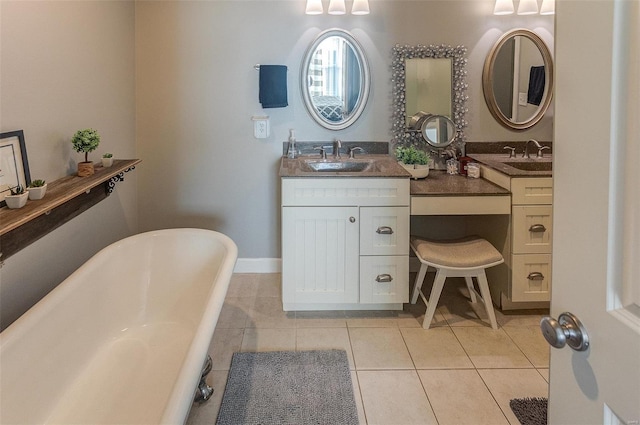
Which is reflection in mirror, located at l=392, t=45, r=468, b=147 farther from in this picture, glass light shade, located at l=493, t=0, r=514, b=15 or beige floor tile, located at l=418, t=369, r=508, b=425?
beige floor tile, located at l=418, t=369, r=508, b=425

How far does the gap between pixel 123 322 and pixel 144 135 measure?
166cm

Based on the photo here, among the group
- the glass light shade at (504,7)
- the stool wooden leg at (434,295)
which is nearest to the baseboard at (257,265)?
the stool wooden leg at (434,295)

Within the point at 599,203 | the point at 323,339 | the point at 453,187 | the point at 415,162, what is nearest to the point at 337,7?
the point at 415,162

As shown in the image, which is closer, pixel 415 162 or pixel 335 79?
pixel 415 162

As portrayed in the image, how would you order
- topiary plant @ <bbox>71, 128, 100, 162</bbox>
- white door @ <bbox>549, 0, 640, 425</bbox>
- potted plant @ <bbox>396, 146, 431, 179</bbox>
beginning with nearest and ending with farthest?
1. white door @ <bbox>549, 0, 640, 425</bbox>
2. topiary plant @ <bbox>71, 128, 100, 162</bbox>
3. potted plant @ <bbox>396, 146, 431, 179</bbox>

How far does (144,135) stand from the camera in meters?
3.49

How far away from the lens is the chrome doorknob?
713 mm

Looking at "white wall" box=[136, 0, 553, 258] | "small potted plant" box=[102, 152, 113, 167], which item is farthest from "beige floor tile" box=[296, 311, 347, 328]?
"small potted plant" box=[102, 152, 113, 167]

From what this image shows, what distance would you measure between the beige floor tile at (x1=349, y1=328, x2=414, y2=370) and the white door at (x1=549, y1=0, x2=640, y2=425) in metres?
1.67

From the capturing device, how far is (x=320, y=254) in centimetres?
285

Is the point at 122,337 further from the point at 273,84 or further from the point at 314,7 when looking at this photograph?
the point at 314,7

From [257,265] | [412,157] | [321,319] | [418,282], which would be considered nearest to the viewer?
[321,319]

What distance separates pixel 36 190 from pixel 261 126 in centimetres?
183

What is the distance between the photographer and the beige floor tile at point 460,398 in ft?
6.50
